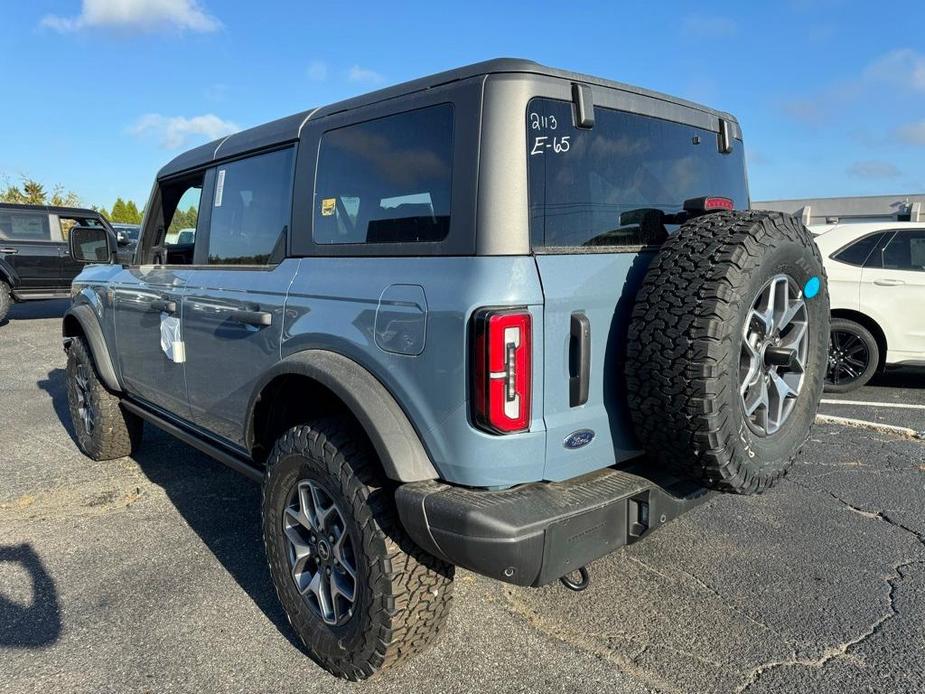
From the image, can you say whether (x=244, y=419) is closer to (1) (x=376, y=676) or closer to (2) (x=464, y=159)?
(1) (x=376, y=676)

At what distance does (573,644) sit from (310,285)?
1706 millimetres

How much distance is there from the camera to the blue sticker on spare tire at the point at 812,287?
2.35 metres

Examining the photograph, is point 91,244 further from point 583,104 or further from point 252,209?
point 583,104

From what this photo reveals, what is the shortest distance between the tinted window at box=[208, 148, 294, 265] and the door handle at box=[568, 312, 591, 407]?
1.38 m

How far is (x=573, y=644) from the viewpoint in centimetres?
Answer: 249

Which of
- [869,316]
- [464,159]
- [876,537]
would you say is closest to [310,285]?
[464,159]

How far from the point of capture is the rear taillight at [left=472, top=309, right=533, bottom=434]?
1.85 meters

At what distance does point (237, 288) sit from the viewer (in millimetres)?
2895

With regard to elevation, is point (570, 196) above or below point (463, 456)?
above

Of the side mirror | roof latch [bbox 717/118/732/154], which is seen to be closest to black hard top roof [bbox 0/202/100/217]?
the side mirror

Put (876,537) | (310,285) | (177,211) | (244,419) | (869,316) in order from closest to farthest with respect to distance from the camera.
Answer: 1. (310,285)
2. (244,419)
3. (876,537)
4. (177,211)
5. (869,316)

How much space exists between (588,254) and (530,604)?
5.08 ft

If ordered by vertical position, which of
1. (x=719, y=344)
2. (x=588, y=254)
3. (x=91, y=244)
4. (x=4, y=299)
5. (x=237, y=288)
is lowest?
(x=4, y=299)

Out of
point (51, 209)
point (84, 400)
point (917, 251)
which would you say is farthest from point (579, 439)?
point (51, 209)
